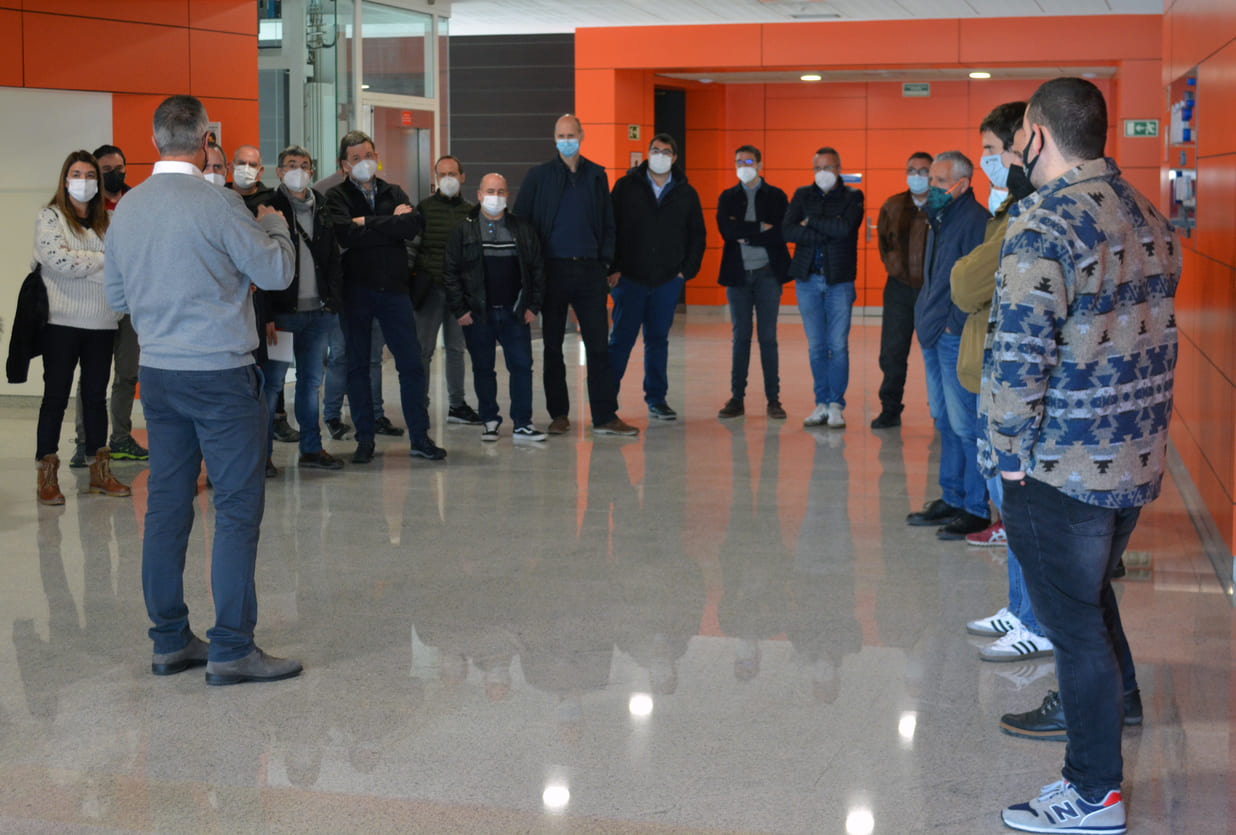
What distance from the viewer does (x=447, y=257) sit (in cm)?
756

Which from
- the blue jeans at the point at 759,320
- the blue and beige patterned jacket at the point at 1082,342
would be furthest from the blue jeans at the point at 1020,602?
the blue jeans at the point at 759,320

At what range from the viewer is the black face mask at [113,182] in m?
6.82

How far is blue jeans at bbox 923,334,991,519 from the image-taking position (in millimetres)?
5094

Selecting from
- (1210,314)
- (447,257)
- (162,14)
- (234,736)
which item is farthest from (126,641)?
(162,14)

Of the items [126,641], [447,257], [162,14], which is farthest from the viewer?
[162,14]

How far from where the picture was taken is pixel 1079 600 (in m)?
2.87

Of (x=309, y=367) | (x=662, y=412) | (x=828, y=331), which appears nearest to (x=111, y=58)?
(x=309, y=367)

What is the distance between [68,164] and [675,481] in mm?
3200

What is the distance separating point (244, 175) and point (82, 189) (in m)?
0.73

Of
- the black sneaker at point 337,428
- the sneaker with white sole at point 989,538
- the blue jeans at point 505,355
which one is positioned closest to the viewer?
the sneaker with white sole at point 989,538

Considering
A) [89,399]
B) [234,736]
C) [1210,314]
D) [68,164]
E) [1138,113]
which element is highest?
[1138,113]

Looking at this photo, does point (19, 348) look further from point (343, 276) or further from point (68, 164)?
point (343, 276)

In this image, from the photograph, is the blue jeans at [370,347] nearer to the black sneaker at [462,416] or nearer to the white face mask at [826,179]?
the black sneaker at [462,416]

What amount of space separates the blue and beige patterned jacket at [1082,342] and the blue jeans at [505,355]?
5.02 metres
